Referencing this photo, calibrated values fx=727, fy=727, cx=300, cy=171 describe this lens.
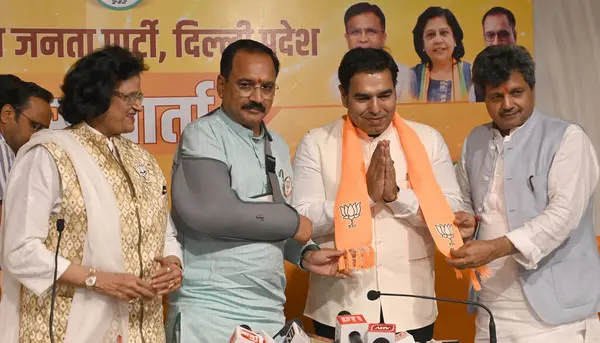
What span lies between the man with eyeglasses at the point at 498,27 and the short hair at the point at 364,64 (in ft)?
3.98

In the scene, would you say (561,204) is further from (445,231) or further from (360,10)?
(360,10)

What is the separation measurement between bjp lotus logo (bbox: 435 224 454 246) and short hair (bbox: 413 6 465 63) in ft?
4.65

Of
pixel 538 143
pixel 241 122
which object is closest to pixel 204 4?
pixel 241 122

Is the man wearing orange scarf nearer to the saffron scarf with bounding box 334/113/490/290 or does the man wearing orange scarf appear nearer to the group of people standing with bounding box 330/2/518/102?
the saffron scarf with bounding box 334/113/490/290

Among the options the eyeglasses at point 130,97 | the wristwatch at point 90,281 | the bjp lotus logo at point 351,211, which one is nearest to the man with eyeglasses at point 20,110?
the eyeglasses at point 130,97

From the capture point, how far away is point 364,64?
3.06 meters

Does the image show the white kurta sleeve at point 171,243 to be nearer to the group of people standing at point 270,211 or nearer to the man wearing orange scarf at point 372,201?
the group of people standing at point 270,211

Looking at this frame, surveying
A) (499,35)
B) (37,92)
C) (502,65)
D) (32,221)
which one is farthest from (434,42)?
(32,221)

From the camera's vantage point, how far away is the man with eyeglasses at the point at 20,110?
327 centimetres

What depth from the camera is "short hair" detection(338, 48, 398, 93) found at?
3.05 meters

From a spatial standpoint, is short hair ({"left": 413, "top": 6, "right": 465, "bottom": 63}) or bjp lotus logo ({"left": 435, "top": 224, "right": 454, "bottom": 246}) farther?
short hair ({"left": 413, "top": 6, "right": 465, "bottom": 63})

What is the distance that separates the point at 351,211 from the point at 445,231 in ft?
1.28

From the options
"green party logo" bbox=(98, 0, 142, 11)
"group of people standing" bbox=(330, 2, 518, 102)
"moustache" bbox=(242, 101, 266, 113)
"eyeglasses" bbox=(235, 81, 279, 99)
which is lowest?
"moustache" bbox=(242, 101, 266, 113)

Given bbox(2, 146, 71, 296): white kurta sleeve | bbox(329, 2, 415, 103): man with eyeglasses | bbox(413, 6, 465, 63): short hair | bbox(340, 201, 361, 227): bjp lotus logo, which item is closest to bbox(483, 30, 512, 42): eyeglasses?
bbox(413, 6, 465, 63): short hair
